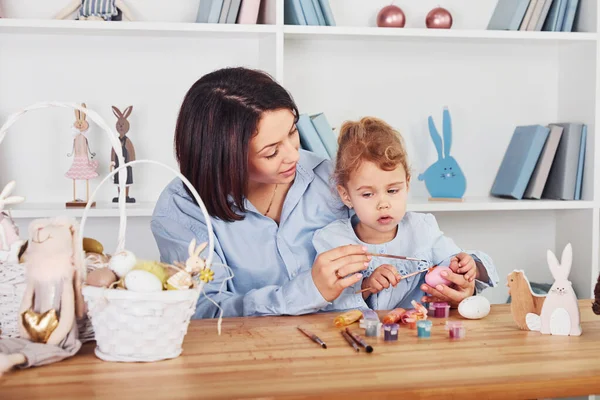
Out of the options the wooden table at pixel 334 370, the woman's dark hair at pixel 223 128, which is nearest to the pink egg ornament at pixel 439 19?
the woman's dark hair at pixel 223 128

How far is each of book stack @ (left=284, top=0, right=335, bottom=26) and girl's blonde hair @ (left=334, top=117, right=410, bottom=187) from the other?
0.85 m

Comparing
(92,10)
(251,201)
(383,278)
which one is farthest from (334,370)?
(92,10)

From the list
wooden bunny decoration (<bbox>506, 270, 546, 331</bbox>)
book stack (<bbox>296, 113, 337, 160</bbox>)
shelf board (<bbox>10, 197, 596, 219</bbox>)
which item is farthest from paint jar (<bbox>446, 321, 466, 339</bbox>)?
shelf board (<bbox>10, 197, 596, 219</bbox>)

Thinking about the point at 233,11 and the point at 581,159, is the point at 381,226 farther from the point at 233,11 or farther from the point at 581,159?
the point at 581,159

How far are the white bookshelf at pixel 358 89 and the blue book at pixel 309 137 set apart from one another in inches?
7.8

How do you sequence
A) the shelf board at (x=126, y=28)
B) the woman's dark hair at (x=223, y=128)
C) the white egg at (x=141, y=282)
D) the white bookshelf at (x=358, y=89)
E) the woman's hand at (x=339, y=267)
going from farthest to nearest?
the white bookshelf at (x=358, y=89) < the shelf board at (x=126, y=28) < the woman's dark hair at (x=223, y=128) < the woman's hand at (x=339, y=267) < the white egg at (x=141, y=282)

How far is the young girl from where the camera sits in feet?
6.07

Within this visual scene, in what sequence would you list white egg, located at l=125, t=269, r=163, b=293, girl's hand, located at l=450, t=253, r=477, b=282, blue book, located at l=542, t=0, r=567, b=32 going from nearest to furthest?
white egg, located at l=125, t=269, r=163, b=293 → girl's hand, located at l=450, t=253, r=477, b=282 → blue book, located at l=542, t=0, r=567, b=32

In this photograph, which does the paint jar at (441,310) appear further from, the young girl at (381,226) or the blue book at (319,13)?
the blue book at (319,13)

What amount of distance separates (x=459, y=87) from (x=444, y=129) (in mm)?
305

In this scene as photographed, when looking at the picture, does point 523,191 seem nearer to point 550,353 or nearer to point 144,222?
point 144,222

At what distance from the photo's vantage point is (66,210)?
2682 mm

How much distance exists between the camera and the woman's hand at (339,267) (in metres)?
1.63

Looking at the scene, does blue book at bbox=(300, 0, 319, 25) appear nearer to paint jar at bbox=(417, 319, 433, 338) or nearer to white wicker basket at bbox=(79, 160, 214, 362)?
paint jar at bbox=(417, 319, 433, 338)
